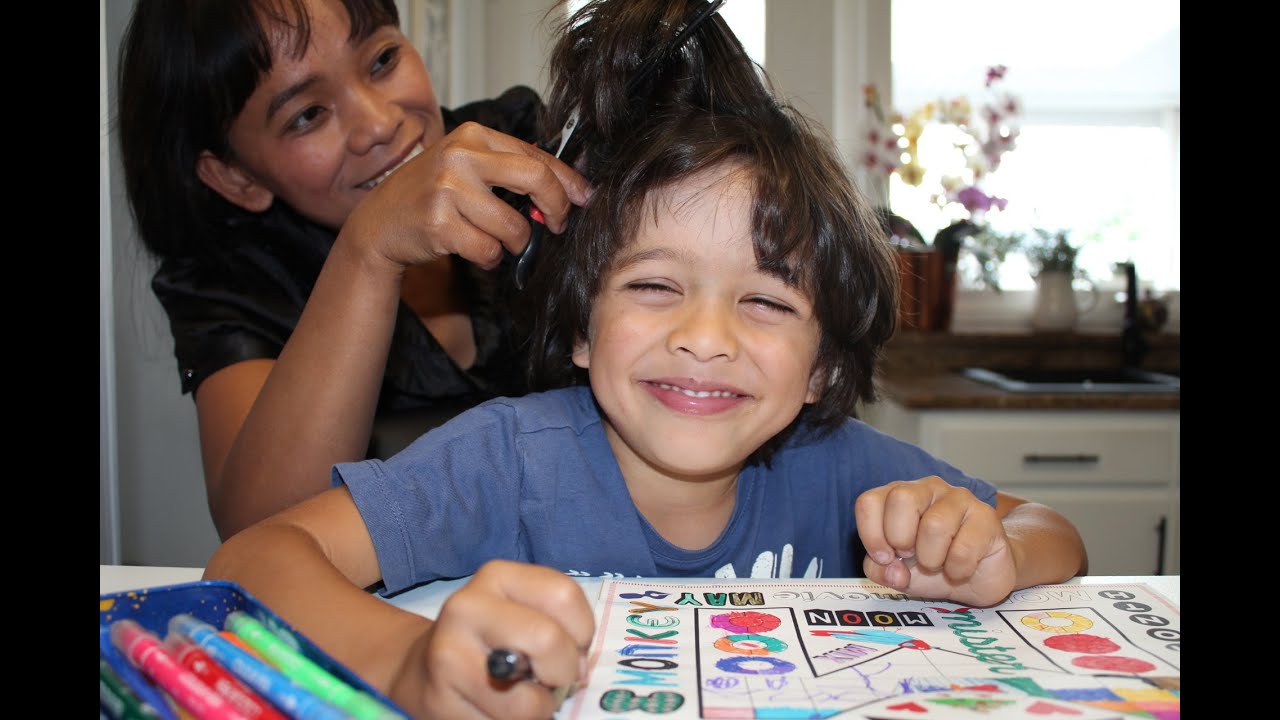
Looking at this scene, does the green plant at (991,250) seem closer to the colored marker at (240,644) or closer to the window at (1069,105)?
the window at (1069,105)

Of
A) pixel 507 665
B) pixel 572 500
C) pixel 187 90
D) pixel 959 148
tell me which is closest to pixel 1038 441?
pixel 959 148

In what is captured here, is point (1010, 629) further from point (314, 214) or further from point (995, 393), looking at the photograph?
point (995, 393)

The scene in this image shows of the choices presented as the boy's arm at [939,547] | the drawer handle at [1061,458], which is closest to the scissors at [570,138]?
the boy's arm at [939,547]

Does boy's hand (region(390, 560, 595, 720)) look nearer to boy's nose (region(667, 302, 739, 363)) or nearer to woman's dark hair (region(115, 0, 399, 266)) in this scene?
boy's nose (region(667, 302, 739, 363))

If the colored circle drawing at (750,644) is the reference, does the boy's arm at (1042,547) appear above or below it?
above

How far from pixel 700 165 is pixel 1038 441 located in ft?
5.45

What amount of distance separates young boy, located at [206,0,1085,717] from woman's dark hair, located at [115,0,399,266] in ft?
1.16

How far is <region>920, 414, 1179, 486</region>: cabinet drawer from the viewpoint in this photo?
2219 mm

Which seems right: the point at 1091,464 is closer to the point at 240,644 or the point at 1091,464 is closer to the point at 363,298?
the point at 363,298

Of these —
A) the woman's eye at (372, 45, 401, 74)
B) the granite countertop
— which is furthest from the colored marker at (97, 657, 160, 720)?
the granite countertop

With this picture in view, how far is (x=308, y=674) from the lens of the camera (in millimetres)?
428

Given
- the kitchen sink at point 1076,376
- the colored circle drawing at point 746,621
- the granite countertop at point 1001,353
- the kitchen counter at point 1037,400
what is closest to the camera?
the colored circle drawing at point 746,621

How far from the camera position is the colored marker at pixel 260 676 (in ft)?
1.31

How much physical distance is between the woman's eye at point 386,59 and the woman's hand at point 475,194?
372 millimetres
